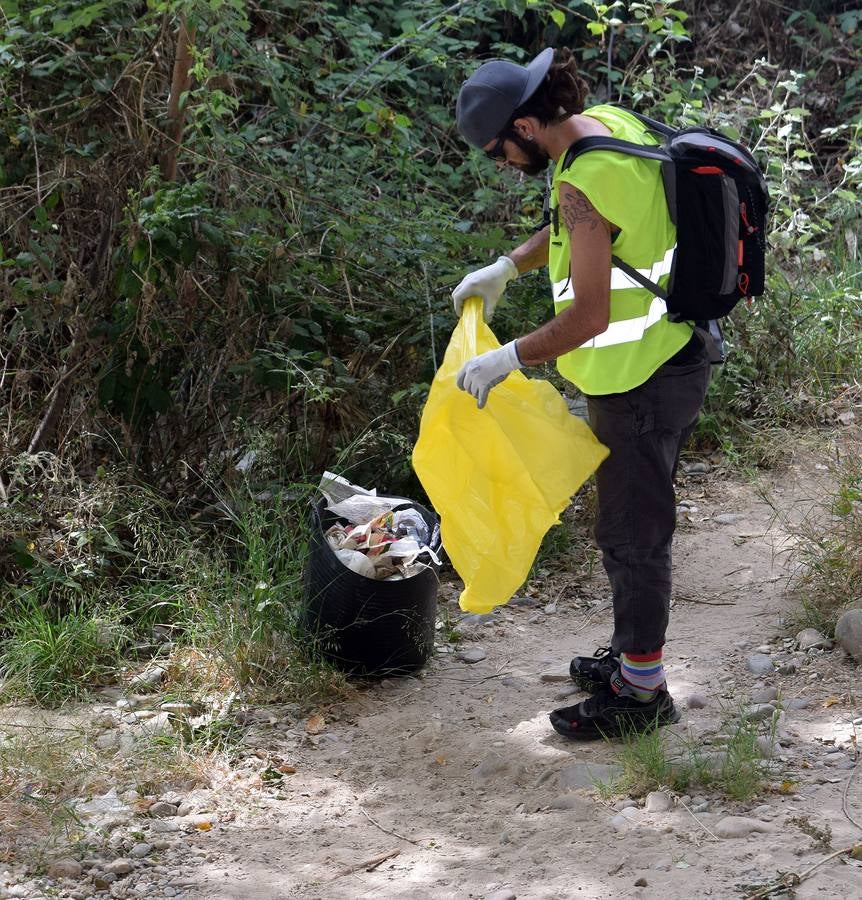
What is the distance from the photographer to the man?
2838 mm

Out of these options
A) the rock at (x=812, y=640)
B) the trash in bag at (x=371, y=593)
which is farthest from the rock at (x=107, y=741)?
the rock at (x=812, y=640)

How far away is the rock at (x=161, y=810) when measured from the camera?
3068 millimetres

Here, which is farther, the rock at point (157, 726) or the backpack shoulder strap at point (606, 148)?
the rock at point (157, 726)

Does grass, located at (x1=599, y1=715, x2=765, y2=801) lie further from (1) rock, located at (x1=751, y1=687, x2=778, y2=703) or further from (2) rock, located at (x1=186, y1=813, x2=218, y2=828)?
(2) rock, located at (x1=186, y1=813, x2=218, y2=828)

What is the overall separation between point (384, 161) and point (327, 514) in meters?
2.40

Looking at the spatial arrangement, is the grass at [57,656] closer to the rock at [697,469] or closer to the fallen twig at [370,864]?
the fallen twig at [370,864]

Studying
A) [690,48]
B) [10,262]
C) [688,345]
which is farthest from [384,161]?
[690,48]

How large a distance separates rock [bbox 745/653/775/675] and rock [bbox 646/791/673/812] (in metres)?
0.97

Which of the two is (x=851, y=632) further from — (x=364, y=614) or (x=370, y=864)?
(x=370, y=864)

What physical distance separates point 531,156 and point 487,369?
0.57 meters

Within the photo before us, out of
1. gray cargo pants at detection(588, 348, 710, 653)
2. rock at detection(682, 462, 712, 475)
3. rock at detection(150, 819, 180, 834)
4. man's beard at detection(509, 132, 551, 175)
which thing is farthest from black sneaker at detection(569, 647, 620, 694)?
rock at detection(682, 462, 712, 475)

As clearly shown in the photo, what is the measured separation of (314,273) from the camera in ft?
16.2

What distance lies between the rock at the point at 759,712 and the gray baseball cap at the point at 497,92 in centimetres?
181

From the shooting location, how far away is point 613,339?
303cm
